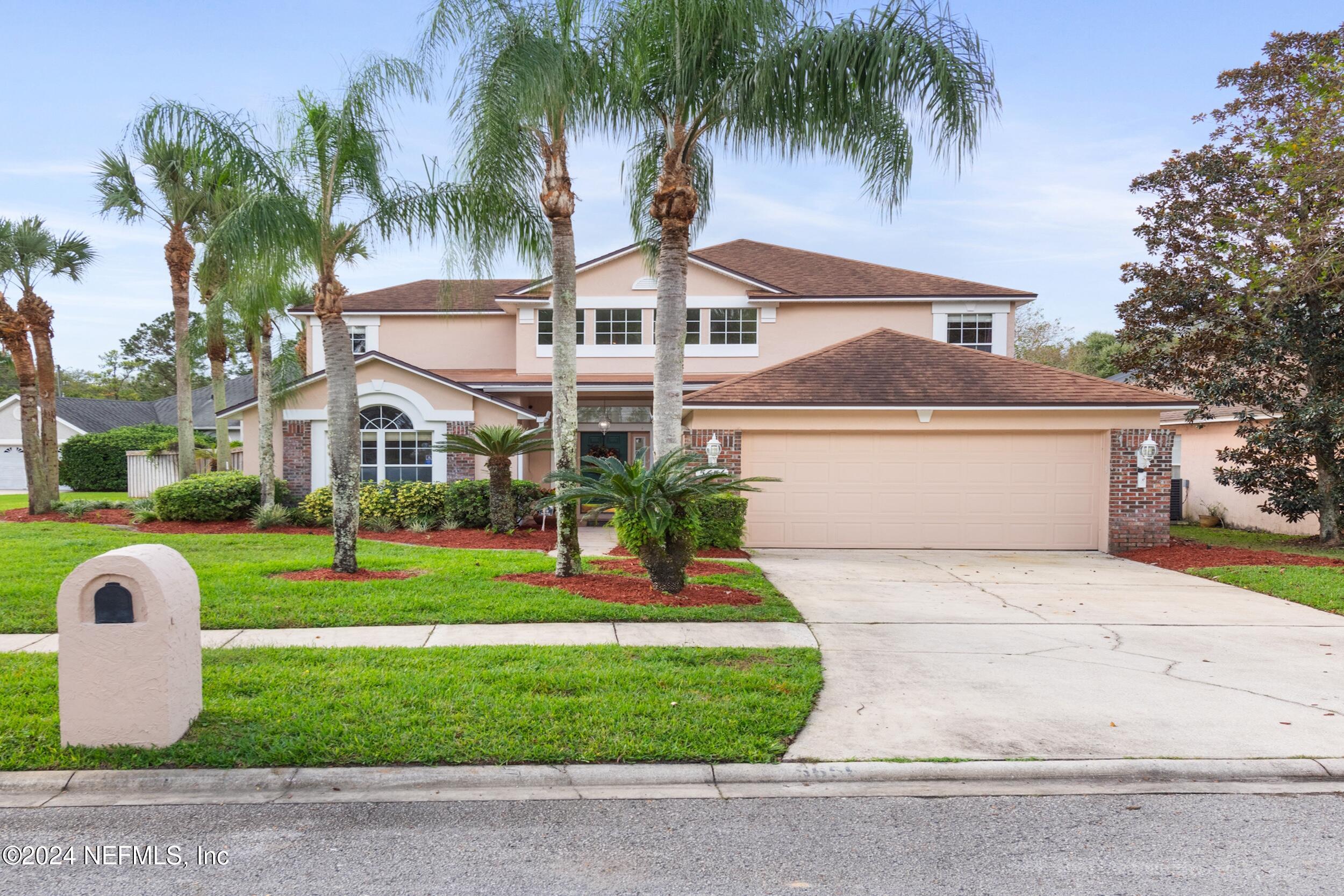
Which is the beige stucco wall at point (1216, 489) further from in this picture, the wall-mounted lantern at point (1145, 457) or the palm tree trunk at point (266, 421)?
the palm tree trunk at point (266, 421)

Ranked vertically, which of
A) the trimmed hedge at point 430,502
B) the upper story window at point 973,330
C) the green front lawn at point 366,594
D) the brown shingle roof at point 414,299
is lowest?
the green front lawn at point 366,594

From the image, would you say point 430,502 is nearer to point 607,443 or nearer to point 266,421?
point 266,421

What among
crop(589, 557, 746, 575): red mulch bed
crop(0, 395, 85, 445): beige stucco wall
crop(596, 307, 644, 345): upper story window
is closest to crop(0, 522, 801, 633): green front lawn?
crop(589, 557, 746, 575): red mulch bed

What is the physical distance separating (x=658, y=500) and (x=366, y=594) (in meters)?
3.35

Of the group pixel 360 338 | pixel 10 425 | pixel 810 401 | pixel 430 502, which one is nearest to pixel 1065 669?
pixel 810 401

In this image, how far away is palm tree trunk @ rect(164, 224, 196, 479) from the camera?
60.1 feet

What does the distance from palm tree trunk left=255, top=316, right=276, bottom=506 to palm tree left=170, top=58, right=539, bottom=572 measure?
741cm

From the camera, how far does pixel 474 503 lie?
15.9 metres

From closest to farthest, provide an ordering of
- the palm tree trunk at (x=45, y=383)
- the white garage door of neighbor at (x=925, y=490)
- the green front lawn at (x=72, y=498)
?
the white garage door of neighbor at (x=925, y=490) → the palm tree trunk at (x=45, y=383) → the green front lawn at (x=72, y=498)

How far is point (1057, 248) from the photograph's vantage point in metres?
25.5

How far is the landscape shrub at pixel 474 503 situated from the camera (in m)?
15.9

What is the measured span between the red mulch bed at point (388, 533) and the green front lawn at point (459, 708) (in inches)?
278

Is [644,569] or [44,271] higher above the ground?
[44,271]

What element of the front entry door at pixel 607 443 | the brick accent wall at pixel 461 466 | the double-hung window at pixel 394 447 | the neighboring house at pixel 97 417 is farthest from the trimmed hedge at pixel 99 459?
the front entry door at pixel 607 443
